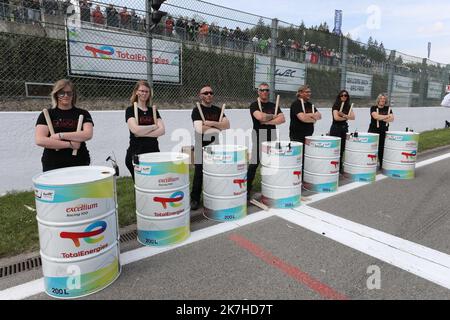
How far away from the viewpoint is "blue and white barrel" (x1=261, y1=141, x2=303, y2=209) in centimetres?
506

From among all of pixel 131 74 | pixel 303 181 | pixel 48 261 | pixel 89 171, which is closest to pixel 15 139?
pixel 131 74

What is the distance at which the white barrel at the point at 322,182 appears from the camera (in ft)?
19.5

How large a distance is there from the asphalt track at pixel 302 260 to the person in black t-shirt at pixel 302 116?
1.57m

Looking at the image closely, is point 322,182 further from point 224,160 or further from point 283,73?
point 283,73

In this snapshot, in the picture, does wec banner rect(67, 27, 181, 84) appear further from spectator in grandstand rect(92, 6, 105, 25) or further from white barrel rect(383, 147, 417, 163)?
white barrel rect(383, 147, 417, 163)

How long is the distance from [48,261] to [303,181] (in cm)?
454

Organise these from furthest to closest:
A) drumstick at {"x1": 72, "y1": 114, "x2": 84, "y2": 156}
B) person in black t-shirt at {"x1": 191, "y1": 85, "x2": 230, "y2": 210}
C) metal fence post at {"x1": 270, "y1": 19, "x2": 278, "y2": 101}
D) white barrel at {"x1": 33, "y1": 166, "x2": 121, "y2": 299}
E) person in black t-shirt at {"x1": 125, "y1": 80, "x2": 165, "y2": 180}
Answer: metal fence post at {"x1": 270, "y1": 19, "x2": 278, "y2": 101}, person in black t-shirt at {"x1": 191, "y1": 85, "x2": 230, "y2": 210}, person in black t-shirt at {"x1": 125, "y1": 80, "x2": 165, "y2": 180}, drumstick at {"x1": 72, "y1": 114, "x2": 84, "y2": 156}, white barrel at {"x1": 33, "y1": 166, "x2": 121, "y2": 299}

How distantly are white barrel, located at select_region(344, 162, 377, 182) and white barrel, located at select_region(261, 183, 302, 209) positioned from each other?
2150 millimetres

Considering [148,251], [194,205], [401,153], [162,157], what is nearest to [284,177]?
[194,205]

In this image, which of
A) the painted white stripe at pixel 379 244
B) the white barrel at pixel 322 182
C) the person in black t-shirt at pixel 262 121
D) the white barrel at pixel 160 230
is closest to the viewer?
the painted white stripe at pixel 379 244

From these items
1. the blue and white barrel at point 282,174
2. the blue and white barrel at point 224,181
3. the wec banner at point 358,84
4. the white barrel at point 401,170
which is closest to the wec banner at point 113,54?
the blue and white barrel at point 224,181

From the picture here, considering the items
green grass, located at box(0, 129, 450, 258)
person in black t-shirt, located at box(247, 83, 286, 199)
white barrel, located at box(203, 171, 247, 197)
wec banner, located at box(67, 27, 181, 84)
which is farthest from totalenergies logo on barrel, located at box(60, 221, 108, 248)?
wec banner, located at box(67, 27, 181, 84)

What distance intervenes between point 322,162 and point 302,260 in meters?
2.70

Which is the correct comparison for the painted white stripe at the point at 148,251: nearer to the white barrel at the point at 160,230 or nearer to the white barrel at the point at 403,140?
the white barrel at the point at 160,230
